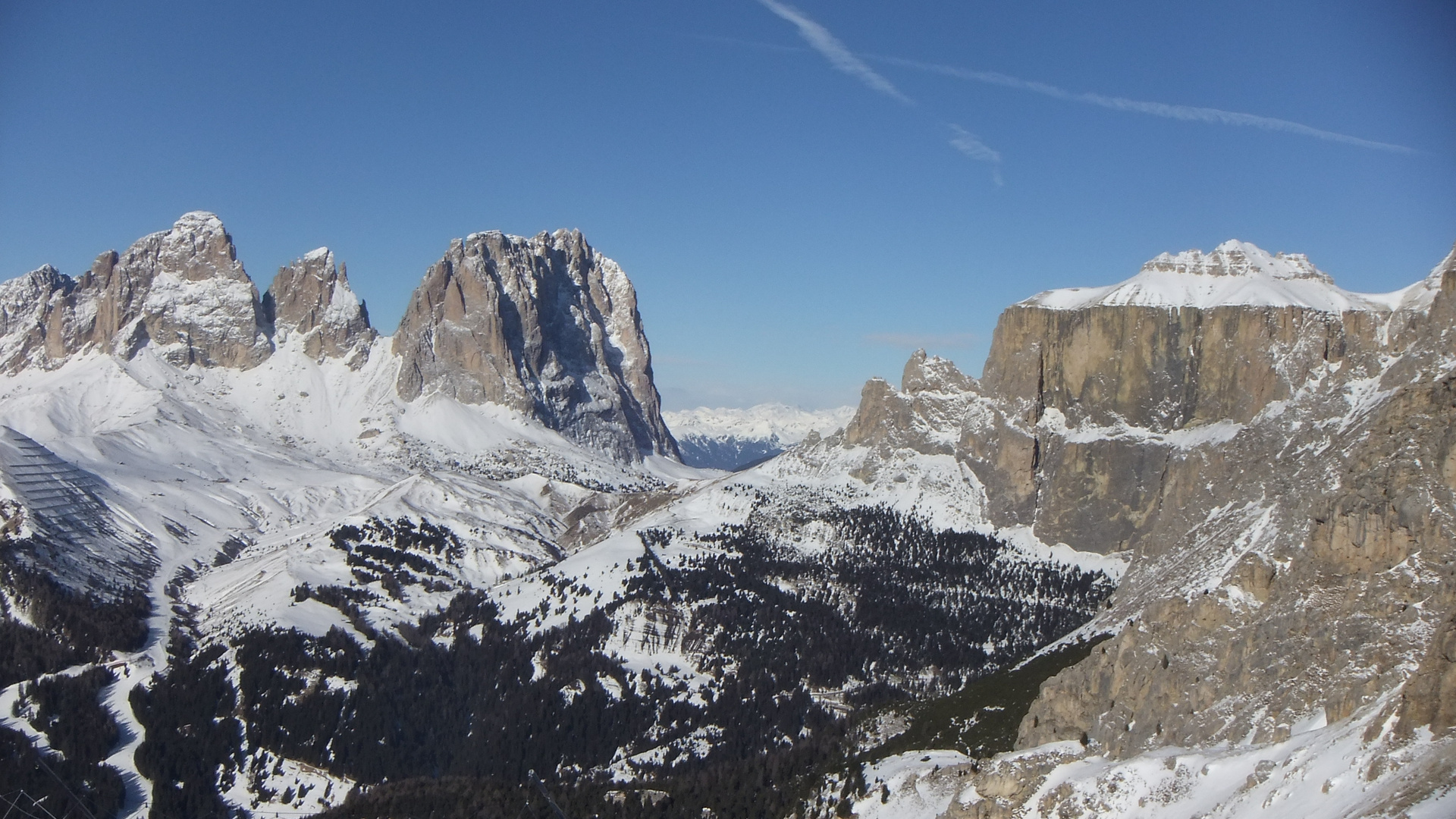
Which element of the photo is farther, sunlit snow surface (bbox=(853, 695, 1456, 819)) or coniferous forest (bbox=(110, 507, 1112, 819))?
coniferous forest (bbox=(110, 507, 1112, 819))

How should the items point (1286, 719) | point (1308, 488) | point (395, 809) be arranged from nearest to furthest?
point (1286, 719) → point (395, 809) → point (1308, 488)

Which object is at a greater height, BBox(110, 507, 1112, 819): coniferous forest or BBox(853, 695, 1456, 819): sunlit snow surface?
BBox(853, 695, 1456, 819): sunlit snow surface

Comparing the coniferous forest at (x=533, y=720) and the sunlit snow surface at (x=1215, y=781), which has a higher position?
the sunlit snow surface at (x=1215, y=781)

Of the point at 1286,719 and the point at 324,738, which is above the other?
the point at 1286,719

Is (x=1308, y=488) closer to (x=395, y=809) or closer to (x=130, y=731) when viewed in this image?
(x=395, y=809)

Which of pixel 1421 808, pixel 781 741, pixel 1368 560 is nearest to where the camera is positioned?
pixel 1421 808

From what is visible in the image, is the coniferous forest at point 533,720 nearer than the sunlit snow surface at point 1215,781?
No

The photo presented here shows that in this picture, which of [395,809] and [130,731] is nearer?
[395,809]

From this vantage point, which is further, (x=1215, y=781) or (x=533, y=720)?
(x=533, y=720)

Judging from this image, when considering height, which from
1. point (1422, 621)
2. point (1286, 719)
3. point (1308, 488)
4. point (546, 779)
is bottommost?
point (546, 779)

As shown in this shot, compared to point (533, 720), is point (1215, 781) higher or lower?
higher

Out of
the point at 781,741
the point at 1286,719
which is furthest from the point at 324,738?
the point at 1286,719
